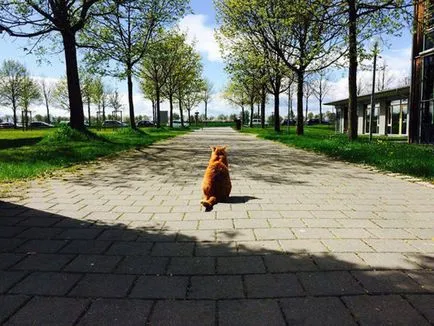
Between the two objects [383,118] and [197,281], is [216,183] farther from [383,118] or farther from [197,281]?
[383,118]

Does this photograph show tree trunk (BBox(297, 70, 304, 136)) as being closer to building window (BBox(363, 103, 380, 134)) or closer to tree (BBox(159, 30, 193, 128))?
building window (BBox(363, 103, 380, 134))

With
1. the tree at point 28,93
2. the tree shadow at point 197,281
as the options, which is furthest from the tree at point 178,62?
the tree shadow at point 197,281

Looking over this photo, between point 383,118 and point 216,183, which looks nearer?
point 216,183

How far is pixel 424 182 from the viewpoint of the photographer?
320 inches

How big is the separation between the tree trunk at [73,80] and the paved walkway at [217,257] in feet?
35.8

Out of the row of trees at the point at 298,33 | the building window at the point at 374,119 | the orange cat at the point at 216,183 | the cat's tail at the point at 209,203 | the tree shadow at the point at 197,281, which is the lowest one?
the tree shadow at the point at 197,281

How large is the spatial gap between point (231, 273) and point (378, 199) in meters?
4.08

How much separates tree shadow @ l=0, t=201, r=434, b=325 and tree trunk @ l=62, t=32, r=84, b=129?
Result: 13615 millimetres

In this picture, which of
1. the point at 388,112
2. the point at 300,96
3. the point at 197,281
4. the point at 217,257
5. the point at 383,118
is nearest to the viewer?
the point at 197,281

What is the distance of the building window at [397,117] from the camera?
29.9 metres

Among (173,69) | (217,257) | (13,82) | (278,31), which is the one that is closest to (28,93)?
(13,82)

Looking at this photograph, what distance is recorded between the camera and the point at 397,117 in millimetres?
31203

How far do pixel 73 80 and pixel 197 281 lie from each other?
53.1 ft

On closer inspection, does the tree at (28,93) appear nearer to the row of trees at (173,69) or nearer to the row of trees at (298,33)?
the row of trees at (173,69)
